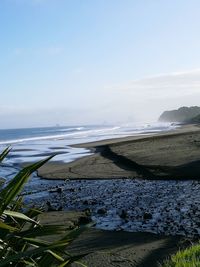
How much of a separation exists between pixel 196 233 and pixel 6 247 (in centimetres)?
636

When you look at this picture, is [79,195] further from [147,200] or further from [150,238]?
[150,238]

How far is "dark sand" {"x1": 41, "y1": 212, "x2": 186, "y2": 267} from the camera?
23.8ft

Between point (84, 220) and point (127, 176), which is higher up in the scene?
point (84, 220)

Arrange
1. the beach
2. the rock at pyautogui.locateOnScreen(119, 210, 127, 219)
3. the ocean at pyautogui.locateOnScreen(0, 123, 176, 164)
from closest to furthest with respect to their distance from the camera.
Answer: the beach, the rock at pyautogui.locateOnScreen(119, 210, 127, 219), the ocean at pyautogui.locateOnScreen(0, 123, 176, 164)

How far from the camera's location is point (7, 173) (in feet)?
76.2

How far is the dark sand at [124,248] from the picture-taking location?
285 inches

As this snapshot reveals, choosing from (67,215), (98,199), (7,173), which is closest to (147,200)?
(98,199)

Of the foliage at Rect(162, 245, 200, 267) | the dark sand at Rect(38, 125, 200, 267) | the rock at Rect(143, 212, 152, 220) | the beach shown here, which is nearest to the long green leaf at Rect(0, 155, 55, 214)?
the beach

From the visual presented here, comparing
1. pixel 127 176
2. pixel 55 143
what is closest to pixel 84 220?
pixel 127 176

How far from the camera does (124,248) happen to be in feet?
26.3

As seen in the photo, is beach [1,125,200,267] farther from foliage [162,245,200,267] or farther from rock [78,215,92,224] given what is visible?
foliage [162,245,200,267]

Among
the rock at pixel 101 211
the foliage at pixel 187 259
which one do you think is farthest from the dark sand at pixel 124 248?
the rock at pixel 101 211

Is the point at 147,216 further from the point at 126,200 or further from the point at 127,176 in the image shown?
the point at 127,176

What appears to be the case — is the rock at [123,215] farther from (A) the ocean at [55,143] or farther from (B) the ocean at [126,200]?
(A) the ocean at [55,143]
